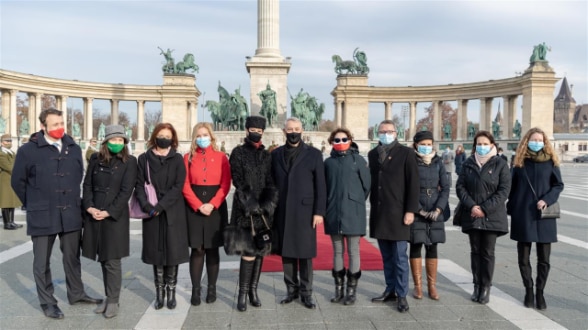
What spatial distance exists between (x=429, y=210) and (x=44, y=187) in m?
4.48

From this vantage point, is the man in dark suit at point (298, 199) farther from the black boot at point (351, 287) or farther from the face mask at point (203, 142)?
the face mask at point (203, 142)

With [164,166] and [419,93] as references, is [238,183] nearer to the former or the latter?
[164,166]

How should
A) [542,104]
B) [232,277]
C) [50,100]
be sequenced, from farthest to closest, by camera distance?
[50,100] → [542,104] → [232,277]

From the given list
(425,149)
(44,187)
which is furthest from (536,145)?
(44,187)

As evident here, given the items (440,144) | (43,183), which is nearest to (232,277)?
(43,183)

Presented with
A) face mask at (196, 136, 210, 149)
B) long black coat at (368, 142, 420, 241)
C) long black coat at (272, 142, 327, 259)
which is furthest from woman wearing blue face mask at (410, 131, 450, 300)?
face mask at (196, 136, 210, 149)

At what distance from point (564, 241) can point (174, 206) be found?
7.99 m

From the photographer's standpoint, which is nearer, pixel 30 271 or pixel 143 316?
pixel 143 316

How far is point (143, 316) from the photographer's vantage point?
5211 millimetres

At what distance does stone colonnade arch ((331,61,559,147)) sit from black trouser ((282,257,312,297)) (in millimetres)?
47847

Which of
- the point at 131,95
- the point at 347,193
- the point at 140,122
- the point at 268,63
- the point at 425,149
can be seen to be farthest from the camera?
the point at 131,95

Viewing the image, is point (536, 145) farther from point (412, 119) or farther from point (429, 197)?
point (412, 119)

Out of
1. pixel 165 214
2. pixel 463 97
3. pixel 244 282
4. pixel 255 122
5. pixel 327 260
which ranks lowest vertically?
pixel 327 260

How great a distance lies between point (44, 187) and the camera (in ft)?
17.3
